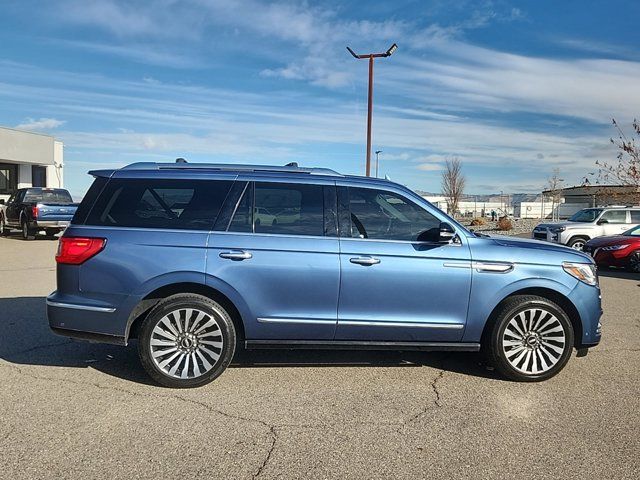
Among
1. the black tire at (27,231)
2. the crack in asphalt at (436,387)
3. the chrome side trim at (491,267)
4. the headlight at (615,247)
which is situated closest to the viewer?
the crack in asphalt at (436,387)

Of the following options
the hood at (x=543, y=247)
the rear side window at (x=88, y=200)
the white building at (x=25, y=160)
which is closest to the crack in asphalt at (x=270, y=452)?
the rear side window at (x=88, y=200)

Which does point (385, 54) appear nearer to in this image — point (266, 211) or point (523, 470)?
point (266, 211)

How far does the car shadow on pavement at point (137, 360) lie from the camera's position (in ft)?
16.9

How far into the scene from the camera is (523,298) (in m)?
4.81

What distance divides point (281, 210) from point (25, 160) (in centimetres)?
3068

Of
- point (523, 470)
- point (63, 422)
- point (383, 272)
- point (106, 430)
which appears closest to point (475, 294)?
point (383, 272)

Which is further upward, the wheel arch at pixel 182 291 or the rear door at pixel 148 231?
the rear door at pixel 148 231

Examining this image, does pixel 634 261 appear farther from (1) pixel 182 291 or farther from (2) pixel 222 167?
(1) pixel 182 291

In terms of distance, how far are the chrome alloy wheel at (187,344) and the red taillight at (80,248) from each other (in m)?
0.83

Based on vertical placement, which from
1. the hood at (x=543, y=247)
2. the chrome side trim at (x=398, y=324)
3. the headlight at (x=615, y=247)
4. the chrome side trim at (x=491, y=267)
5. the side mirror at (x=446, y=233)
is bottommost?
the chrome side trim at (x=398, y=324)

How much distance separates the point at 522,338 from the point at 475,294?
23.6 inches

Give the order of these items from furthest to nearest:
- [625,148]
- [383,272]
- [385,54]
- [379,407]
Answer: [625,148], [385,54], [383,272], [379,407]

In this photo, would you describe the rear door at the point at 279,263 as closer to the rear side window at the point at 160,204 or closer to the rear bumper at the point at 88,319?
the rear side window at the point at 160,204

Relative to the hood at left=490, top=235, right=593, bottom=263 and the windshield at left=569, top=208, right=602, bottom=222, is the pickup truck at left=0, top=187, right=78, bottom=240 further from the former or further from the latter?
the windshield at left=569, top=208, right=602, bottom=222
